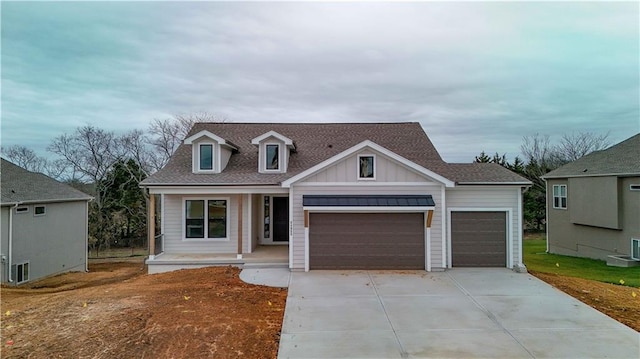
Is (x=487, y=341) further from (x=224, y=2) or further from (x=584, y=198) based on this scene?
(x=584, y=198)

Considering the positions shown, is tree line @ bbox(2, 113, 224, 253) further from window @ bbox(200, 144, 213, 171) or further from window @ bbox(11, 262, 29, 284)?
window @ bbox(200, 144, 213, 171)

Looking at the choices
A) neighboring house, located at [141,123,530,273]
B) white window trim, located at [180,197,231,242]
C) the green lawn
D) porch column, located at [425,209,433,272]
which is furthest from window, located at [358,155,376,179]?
the green lawn

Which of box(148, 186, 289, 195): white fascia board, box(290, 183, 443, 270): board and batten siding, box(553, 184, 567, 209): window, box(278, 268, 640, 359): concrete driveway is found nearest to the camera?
box(278, 268, 640, 359): concrete driveway

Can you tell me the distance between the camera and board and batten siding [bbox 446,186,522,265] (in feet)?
40.9

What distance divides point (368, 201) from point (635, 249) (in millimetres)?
15446

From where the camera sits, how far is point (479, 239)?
41.3 feet

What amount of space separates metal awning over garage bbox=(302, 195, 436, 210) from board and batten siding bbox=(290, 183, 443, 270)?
14cm

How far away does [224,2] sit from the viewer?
12.1 meters

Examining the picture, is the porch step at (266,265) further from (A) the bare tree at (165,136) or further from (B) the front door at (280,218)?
(A) the bare tree at (165,136)

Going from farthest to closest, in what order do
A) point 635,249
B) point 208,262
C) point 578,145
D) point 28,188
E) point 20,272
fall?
point 578,145 < point 635,249 < point 28,188 < point 20,272 < point 208,262

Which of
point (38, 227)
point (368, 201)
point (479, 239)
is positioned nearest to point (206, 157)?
point (368, 201)

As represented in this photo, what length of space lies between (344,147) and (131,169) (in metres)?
22.7

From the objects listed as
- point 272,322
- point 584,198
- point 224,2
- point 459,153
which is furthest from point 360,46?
point 459,153

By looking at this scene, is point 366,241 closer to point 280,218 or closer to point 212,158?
point 280,218
